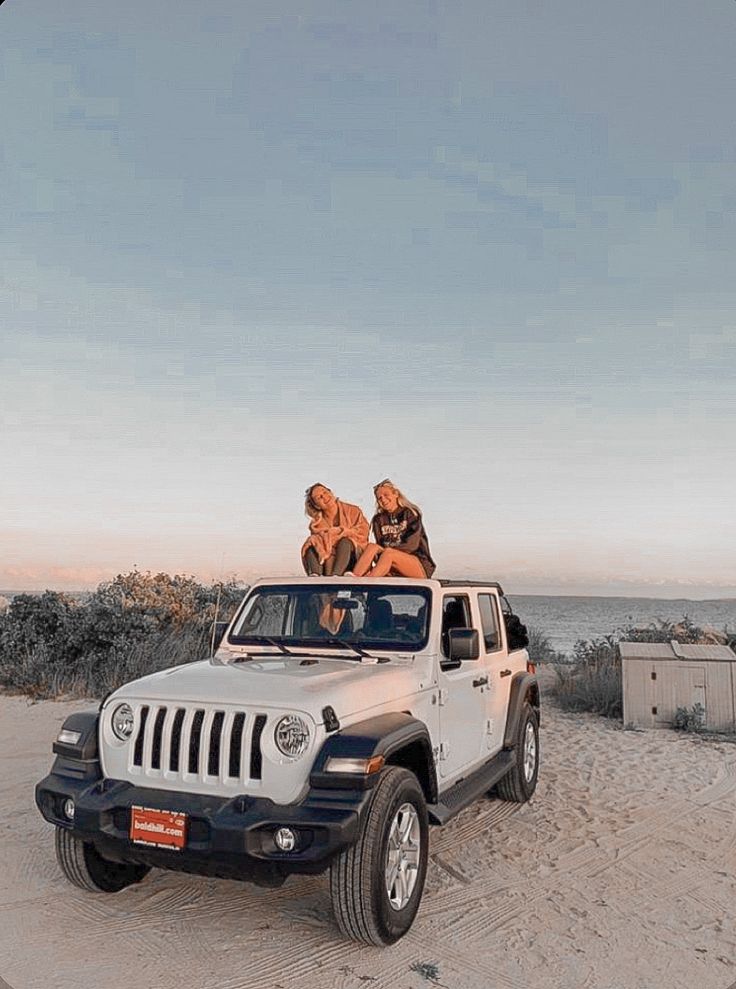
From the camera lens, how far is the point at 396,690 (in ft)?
15.4

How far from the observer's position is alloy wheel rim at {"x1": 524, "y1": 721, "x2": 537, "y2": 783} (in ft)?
22.2

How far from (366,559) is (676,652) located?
4675 millimetres

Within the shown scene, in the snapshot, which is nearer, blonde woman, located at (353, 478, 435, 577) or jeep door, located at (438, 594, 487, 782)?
jeep door, located at (438, 594, 487, 782)

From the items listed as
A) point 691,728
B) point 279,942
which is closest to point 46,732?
point 279,942

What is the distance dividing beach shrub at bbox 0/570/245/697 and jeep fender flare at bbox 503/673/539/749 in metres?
6.02

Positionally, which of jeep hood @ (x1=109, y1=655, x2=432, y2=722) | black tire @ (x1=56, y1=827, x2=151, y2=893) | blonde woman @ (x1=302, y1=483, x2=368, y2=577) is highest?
blonde woman @ (x1=302, y1=483, x2=368, y2=577)

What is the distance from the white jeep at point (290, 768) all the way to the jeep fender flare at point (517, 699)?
3.07ft

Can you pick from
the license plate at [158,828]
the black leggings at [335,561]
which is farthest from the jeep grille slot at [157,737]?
the black leggings at [335,561]

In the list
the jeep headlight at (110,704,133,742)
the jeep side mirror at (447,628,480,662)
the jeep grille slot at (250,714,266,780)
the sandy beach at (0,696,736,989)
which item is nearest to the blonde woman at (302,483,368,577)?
the sandy beach at (0,696,736,989)

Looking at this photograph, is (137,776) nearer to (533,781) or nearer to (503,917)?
(503,917)

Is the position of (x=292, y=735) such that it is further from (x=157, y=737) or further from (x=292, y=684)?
(x=157, y=737)

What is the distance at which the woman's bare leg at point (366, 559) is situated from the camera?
820 cm

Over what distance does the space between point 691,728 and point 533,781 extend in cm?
370

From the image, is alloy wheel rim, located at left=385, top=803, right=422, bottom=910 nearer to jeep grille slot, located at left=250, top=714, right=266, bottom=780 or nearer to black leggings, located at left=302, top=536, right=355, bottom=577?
jeep grille slot, located at left=250, top=714, right=266, bottom=780
